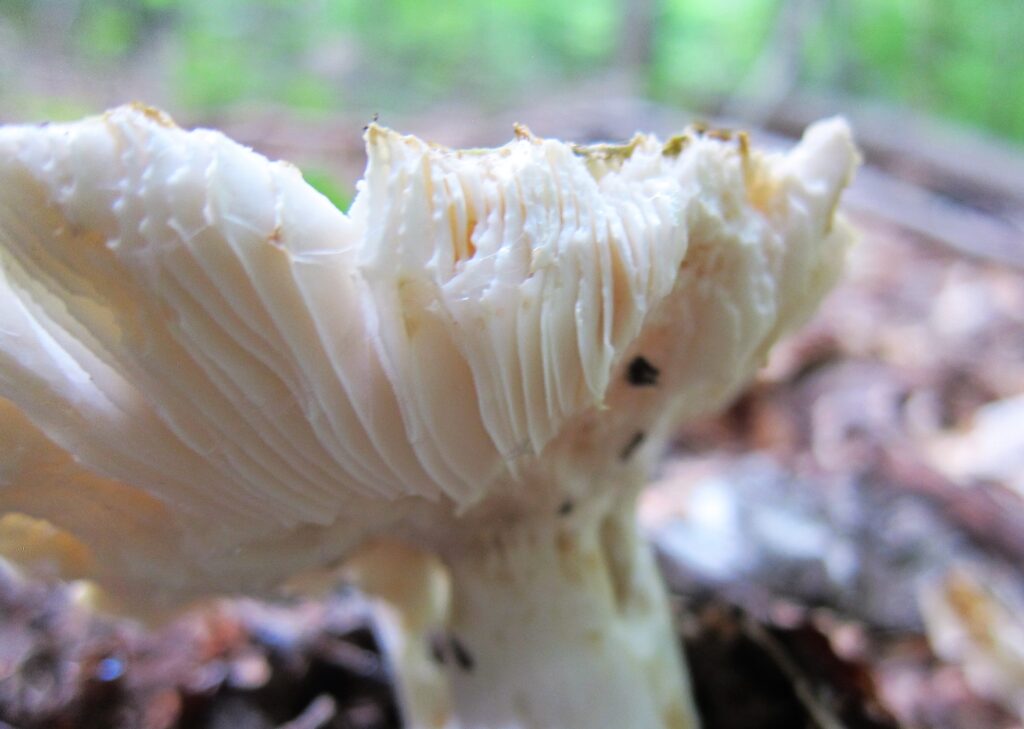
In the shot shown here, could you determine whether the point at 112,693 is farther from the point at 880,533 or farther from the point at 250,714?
the point at 880,533

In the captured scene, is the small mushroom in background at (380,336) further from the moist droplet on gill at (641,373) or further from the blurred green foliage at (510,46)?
the blurred green foliage at (510,46)

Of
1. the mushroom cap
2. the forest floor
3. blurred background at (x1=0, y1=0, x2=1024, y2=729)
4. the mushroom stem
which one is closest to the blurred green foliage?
blurred background at (x1=0, y1=0, x2=1024, y2=729)

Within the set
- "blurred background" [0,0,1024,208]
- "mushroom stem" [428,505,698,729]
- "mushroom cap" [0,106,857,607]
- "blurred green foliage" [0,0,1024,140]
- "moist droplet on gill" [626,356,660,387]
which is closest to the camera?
"mushroom cap" [0,106,857,607]

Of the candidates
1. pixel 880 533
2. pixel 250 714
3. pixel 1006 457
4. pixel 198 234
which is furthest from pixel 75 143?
pixel 1006 457

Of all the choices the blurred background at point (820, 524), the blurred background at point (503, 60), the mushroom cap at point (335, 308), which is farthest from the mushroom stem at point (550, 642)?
the blurred background at point (503, 60)

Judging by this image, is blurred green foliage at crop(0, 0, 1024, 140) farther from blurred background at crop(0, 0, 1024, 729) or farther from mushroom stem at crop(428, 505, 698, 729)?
mushroom stem at crop(428, 505, 698, 729)

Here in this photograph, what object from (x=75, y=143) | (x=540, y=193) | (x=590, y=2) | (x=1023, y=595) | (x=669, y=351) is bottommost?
(x=590, y=2)
